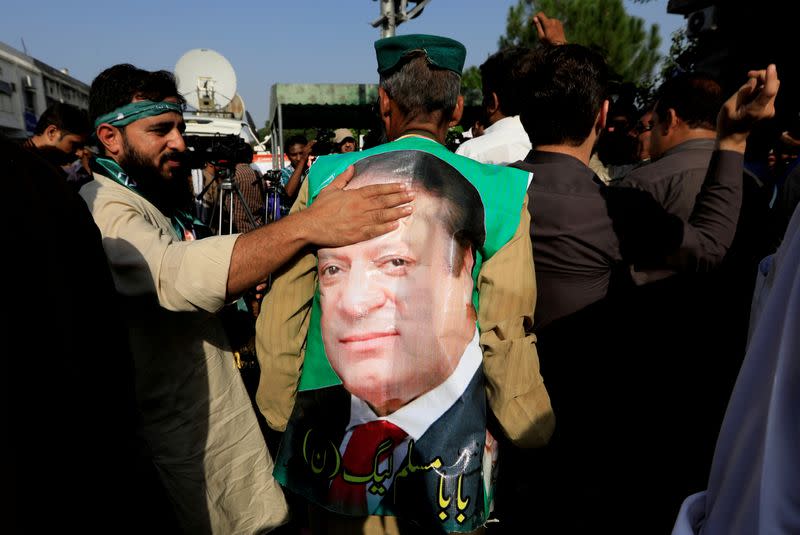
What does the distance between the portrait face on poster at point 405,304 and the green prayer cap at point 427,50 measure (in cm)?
41

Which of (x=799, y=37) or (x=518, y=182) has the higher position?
(x=799, y=37)

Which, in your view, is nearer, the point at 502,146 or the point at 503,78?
the point at 502,146

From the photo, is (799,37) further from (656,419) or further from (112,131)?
(112,131)

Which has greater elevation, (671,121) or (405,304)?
(671,121)

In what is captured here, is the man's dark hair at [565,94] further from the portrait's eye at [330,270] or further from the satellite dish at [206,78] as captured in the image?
the satellite dish at [206,78]

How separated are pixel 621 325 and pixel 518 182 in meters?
0.84

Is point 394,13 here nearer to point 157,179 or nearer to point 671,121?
point 671,121

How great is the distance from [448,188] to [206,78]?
10889mm

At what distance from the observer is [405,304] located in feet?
4.42

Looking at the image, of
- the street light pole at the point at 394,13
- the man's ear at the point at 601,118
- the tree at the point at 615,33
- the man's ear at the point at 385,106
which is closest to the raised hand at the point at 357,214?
the man's ear at the point at 385,106

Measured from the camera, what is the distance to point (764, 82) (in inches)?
56.9

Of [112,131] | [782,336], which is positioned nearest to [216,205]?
[112,131]

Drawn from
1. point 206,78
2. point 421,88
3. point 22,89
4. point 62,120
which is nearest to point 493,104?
point 421,88

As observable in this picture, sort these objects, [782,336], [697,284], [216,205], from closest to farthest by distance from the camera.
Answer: [782,336], [697,284], [216,205]
